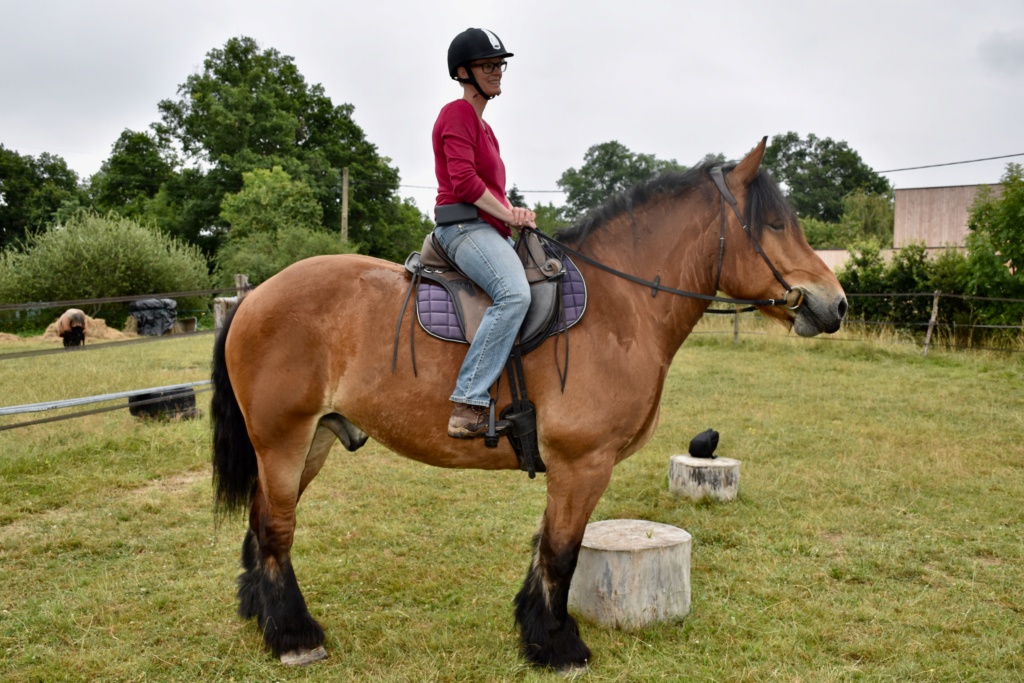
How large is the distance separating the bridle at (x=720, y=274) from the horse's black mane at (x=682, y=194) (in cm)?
4

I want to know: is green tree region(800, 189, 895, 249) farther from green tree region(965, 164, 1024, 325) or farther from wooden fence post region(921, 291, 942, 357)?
wooden fence post region(921, 291, 942, 357)

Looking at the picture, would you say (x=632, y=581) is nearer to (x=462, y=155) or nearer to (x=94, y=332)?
(x=462, y=155)

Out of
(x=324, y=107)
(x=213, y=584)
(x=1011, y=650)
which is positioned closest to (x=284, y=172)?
(x=324, y=107)

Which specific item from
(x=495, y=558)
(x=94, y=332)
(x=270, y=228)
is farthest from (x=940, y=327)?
(x=270, y=228)

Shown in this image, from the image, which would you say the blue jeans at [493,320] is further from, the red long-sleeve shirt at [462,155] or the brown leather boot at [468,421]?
the red long-sleeve shirt at [462,155]

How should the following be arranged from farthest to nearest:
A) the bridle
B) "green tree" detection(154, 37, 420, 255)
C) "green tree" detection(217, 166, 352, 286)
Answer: "green tree" detection(154, 37, 420, 255) → "green tree" detection(217, 166, 352, 286) → the bridle

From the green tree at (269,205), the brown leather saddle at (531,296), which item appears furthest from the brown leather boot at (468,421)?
the green tree at (269,205)

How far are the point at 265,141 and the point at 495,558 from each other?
39.2 meters

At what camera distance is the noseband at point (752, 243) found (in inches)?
131

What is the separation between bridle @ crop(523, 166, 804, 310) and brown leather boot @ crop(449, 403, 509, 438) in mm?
950

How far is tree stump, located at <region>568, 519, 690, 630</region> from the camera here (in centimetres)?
389

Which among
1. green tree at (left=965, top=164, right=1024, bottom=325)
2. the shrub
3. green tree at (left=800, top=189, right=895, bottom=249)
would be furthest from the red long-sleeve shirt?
green tree at (left=800, top=189, right=895, bottom=249)

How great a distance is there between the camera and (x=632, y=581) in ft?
12.8

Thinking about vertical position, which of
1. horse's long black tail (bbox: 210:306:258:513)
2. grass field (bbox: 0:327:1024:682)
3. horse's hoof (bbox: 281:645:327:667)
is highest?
horse's long black tail (bbox: 210:306:258:513)
